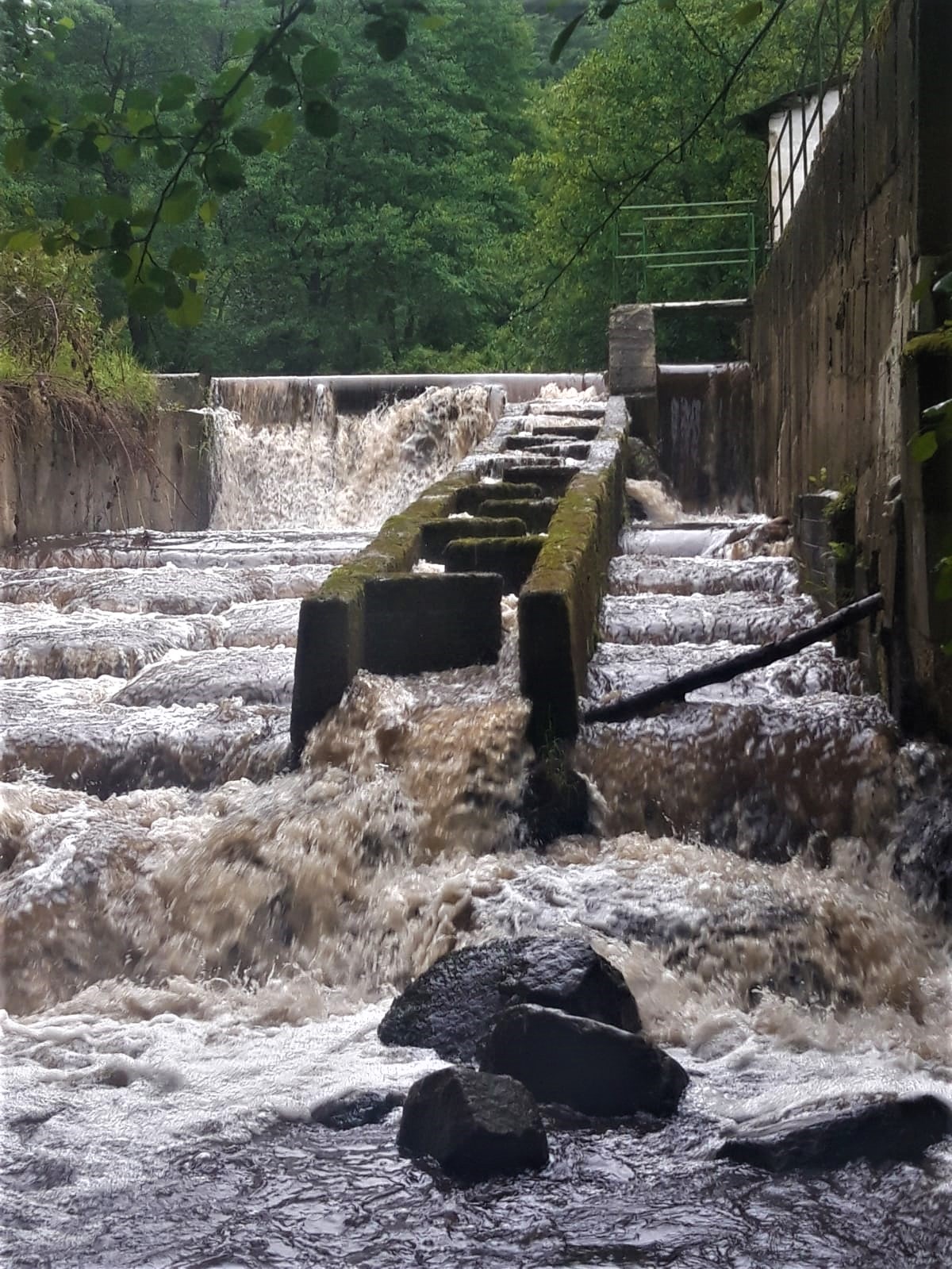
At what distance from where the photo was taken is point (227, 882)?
5.41 m

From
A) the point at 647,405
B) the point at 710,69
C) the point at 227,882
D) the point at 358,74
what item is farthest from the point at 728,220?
the point at 227,882

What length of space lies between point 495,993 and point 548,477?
6.17m

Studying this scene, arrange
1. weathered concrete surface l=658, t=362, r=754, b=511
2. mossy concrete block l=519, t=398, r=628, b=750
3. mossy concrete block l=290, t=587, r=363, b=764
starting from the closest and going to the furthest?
mossy concrete block l=519, t=398, r=628, b=750
mossy concrete block l=290, t=587, r=363, b=764
weathered concrete surface l=658, t=362, r=754, b=511

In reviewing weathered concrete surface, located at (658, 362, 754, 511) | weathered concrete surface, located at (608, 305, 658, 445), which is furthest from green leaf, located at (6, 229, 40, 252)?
weathered concrete surface, located at (658, 362, 754, 511)

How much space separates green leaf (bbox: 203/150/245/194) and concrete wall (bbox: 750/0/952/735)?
2.43m

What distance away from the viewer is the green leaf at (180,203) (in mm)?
1795

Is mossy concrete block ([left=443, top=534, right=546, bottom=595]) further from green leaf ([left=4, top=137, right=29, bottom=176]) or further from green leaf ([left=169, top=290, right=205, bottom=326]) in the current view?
green leaf ([left=4, top=137, right=29, bottom=176])

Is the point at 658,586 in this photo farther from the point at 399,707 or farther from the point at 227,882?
the point at 227,882

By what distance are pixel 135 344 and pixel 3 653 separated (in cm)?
2092

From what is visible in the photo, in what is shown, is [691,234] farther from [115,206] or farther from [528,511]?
[115,206]

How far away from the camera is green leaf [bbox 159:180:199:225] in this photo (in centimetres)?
179

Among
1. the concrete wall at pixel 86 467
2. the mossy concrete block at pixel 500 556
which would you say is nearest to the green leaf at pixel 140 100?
the mossy concrete block at pixel 500 556

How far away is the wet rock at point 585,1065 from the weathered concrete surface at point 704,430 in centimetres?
1193

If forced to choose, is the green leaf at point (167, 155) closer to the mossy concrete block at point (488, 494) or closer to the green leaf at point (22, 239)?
the green leaf at point (22, 239)
